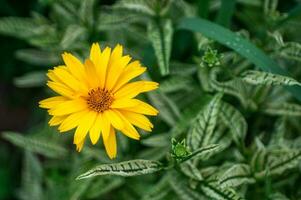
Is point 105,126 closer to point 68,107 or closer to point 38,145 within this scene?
point 68,107

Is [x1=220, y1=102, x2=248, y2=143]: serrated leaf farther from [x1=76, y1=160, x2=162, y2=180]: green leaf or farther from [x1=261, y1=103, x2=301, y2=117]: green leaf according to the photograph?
[x1=76, y1=160, x2=162, y2=180]: green leaf

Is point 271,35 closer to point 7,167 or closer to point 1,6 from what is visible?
point 1,6

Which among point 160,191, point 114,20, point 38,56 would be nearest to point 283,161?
point 160,191

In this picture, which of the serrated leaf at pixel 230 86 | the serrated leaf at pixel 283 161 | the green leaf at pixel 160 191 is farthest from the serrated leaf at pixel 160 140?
the serrated leaf at pixel 283 161

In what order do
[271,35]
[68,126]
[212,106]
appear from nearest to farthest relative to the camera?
[68,126] → [212,106] → [271,35]

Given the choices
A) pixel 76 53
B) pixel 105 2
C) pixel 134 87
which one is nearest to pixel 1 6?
pixel 105 2

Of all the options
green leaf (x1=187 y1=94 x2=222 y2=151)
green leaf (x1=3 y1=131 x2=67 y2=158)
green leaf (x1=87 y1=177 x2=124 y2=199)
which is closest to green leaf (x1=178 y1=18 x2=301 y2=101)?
green leaf (x1=187 y1=94 x2=222 y2=151)

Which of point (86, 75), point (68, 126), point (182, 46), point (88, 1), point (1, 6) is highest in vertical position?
point (1, 6)
